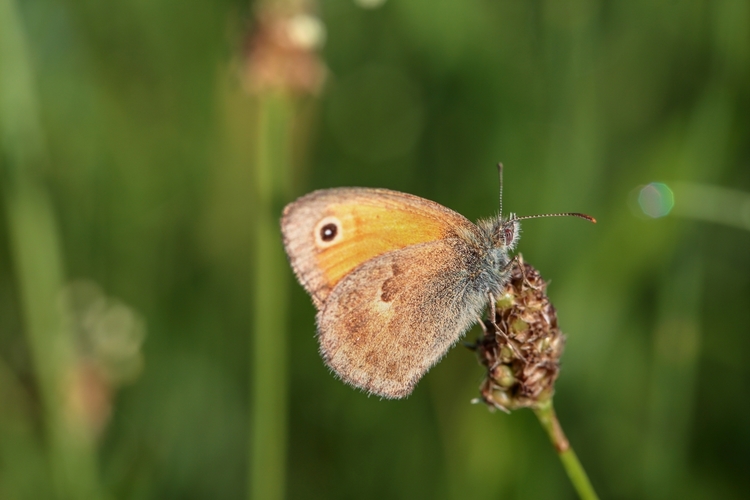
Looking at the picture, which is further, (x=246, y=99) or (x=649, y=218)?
(x=246, y=99)

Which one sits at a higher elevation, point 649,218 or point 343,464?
point 649,218

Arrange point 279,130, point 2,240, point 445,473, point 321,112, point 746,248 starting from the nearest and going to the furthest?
point 279,130 → point 445,473 → point 746,248 → point 2,240 → point 321,112

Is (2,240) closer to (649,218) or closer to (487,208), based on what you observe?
(487,208)

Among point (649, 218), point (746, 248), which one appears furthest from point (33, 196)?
point (746, 248)

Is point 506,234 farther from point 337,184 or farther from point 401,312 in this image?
point 337,184

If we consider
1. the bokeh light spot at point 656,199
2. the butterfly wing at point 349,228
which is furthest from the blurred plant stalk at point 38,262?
the bokeh light spot at point 656,199

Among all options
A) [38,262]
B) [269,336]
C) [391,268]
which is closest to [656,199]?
[391,268]

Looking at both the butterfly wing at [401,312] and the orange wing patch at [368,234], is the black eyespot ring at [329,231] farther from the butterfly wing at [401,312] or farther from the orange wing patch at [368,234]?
the butterfly wing at [401,312]
